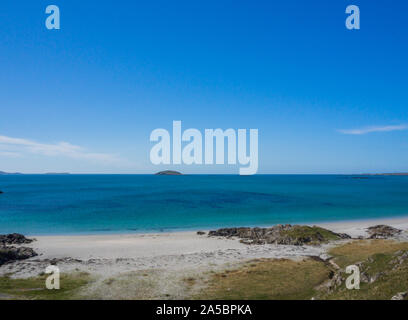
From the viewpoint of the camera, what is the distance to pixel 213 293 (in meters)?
18.8

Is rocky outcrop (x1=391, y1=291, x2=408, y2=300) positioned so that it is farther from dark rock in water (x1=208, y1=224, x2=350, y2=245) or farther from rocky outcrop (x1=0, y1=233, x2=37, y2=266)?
rocky outcrop (x1=0, y1=233, x2=37, y2=266)

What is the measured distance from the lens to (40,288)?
20.0 m

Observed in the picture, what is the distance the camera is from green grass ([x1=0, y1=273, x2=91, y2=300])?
18375 mm

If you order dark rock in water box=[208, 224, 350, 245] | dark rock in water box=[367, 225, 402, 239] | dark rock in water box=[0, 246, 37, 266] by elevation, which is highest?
dark rock in water box=[0, 246, 37, 266]

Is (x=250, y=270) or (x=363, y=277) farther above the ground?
(x=363, y=277)

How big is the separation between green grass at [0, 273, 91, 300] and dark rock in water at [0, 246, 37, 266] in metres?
5.99

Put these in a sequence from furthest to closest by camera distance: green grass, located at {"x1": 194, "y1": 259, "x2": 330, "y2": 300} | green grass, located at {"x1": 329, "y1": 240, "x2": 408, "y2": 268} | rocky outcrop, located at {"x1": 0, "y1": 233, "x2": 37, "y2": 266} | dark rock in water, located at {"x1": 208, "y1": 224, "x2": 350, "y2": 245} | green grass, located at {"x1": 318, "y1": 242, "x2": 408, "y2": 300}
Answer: dark rock in water, located at {"x1": 208, "y1": 224, "x2": 350, "y2": 245}, rocky outcrop, located at {"x1": 0, "y1": 233, "x2": 37, "y2": 266}, green grass, located at {"x1": 329, "y1": 240, "x2": 408, "y2": 268}, green grass, located at {"x1": 194, "y1": 259, "x2": 330, "y2": 300}, green grass, located at {"x1": 318, "y1": 242, "x2": 408, "y2": 300}

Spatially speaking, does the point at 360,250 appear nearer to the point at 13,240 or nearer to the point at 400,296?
the point at 400,296

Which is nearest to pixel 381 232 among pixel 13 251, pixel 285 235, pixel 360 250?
pixel 360 250

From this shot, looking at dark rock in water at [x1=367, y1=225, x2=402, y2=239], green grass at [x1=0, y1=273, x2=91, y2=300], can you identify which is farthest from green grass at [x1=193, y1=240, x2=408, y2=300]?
dark rock in water at [x1=367, y1=225, x2=402, y2=239]

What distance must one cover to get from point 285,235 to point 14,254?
1333 inches
